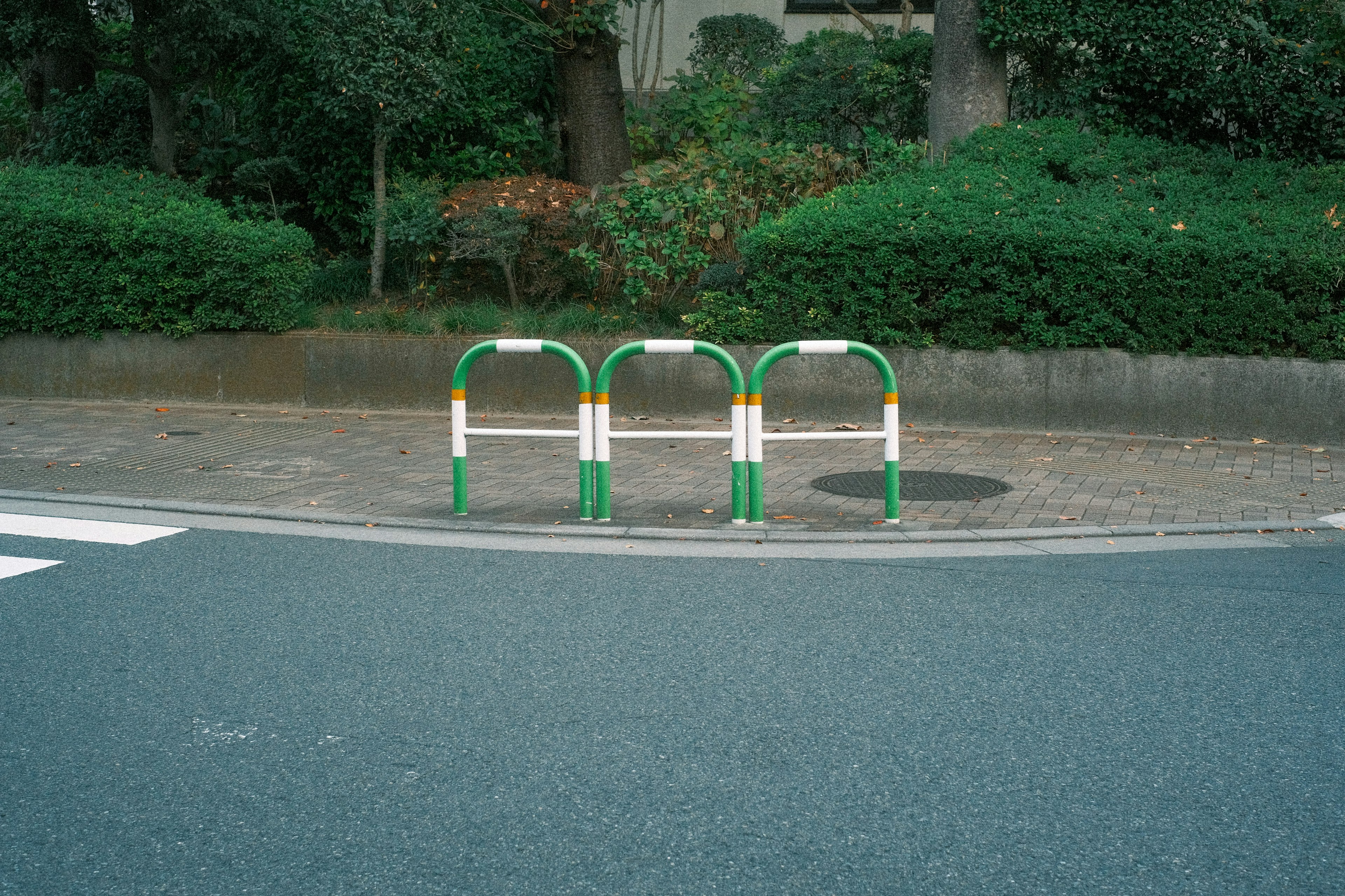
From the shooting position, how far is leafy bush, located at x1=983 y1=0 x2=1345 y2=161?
521 inches

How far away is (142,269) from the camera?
42.5ft

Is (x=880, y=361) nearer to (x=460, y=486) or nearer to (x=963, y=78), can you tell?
(x=460, y=486)

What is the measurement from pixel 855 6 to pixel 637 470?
503 inches

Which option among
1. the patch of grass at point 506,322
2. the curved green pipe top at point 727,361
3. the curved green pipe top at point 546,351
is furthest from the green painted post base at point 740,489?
the patch of grass at point 506,322

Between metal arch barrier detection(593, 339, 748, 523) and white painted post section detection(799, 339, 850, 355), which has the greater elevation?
white painted post section detection(799, 339, 850, 355)

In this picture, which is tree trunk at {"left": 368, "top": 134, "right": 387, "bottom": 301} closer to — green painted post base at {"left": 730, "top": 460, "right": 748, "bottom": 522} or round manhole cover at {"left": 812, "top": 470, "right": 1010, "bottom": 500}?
round manhole cover at {"left": 812, "top": 470, "right": 1010, "bottom": 500}

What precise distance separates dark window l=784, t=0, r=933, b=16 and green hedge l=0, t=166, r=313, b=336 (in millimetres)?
10171

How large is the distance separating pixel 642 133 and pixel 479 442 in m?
6.09

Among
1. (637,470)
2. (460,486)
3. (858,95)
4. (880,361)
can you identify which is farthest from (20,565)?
(858,95)

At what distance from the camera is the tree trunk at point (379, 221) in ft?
45.2

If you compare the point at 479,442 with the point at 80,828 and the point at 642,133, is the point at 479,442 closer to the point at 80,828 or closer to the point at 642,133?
the point at 642,133

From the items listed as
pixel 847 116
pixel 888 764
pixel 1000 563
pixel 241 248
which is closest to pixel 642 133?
pixel 847 116

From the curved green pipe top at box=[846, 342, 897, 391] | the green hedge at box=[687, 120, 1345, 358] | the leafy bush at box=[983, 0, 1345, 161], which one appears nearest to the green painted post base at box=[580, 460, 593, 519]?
the curved green pipe top at box=[846, 342, 897, 391]

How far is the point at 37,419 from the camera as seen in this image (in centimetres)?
1208
